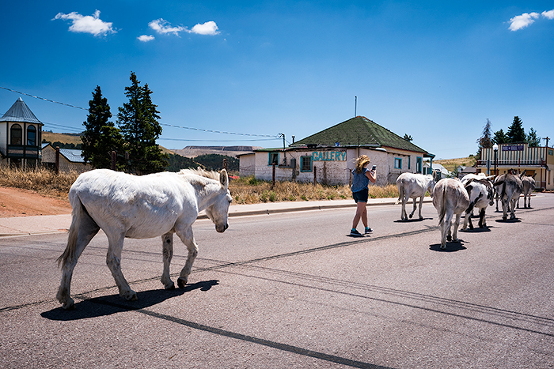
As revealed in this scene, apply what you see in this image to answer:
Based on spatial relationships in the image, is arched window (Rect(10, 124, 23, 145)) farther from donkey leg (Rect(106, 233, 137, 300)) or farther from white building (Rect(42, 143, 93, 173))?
donkey leg (Rect(106, 233, 137, 300))

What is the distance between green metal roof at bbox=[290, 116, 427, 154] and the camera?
3928 cm

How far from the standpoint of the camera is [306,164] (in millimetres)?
37688

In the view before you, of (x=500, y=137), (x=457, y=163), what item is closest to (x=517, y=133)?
(x=500, y=137)

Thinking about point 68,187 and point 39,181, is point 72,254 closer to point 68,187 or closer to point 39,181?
point 68,187

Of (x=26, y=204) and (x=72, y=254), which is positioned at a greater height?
(x=72, y=254)

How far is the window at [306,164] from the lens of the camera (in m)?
37.4

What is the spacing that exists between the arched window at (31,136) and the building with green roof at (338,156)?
25398 millimetres

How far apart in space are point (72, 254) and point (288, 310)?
98.8 inches

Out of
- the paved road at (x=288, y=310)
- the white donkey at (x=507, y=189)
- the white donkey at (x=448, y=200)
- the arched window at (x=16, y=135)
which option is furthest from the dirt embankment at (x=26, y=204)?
the arched window at (x=16, y=135)

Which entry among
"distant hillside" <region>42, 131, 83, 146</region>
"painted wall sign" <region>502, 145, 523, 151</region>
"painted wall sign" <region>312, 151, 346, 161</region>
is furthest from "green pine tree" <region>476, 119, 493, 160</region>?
"distant hillside" <region>42, 131, 83, 146</region>

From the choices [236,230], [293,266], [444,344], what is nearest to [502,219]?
[236,230]

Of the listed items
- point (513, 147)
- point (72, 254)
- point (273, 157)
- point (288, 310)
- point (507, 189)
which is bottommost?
point (288, 310)

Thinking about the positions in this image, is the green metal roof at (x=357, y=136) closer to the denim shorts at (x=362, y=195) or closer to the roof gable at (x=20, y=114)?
the denim shorts at (x=362, y=195)

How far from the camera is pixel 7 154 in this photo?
4544 cm
